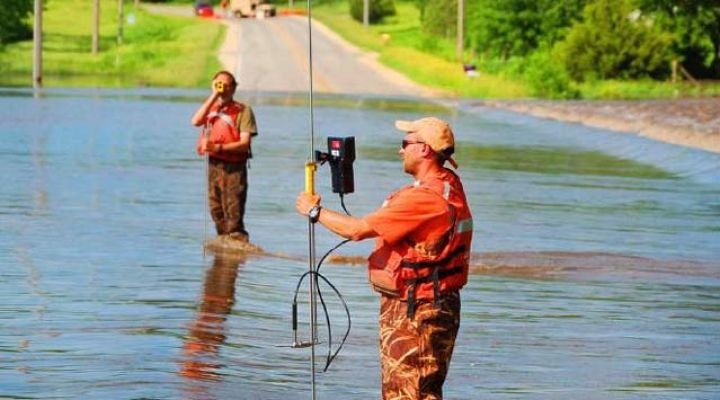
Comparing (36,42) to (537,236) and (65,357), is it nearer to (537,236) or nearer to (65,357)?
(537,236)

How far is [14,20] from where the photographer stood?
106500 millimetres

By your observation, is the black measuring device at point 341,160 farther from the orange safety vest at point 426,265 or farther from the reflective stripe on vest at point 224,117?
the reflective stripe on vest at point 224,117

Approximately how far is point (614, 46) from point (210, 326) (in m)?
59.8

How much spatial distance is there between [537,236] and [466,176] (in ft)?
31.5

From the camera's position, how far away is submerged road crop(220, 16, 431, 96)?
242 feet

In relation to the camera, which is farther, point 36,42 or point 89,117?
point 36,42

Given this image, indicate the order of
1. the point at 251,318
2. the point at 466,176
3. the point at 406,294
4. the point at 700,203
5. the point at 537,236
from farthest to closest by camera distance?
the point at 466,176, the point at 700,203, the point at 537,236, the point at 251,318, the point at 406,294

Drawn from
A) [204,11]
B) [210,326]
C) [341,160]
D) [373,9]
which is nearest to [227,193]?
[210,326]

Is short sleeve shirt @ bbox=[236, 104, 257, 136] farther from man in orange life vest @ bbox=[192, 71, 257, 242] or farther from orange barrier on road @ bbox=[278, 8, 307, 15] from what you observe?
orange barrier on road @ bbox=[278, 8, 307, 15]

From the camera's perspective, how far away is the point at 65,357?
1213 cm

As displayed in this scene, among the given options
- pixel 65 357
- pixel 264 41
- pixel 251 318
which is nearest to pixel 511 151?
pixel 251 318

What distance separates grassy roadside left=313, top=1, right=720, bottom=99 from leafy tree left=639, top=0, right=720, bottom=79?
268 cm

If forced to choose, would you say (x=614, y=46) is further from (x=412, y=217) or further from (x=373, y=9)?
(x=373, y=9)

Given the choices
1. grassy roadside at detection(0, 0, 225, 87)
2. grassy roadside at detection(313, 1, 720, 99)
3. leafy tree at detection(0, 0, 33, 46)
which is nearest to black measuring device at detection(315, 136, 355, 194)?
grassy roadside at detection(313, 1, 720, 99)
